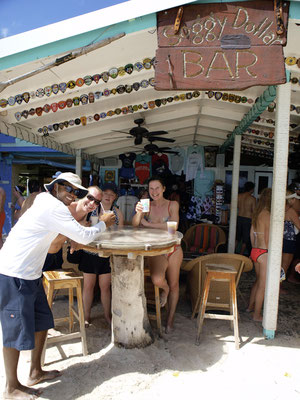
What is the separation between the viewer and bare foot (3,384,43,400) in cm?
222

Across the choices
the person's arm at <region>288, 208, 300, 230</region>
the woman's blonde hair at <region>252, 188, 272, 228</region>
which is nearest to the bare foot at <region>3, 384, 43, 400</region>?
the woman's blonde hair at <region>252, 188, 272, 228</region>

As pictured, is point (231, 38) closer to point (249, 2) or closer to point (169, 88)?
point (249, 2)

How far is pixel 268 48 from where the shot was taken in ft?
7.98

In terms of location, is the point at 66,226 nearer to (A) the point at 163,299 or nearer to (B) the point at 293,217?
(A) the point at 163,299

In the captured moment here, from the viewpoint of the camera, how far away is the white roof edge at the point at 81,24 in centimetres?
250

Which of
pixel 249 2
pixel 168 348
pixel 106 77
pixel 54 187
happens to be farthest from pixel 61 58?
pixel 168 348

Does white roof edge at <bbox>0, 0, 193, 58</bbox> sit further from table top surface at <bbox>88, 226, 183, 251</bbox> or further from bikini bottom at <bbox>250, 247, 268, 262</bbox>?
bikini bottom at <bbox>250, 247, 268, 262</bbox>

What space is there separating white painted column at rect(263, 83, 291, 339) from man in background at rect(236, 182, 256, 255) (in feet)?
12.1

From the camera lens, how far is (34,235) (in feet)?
7.23

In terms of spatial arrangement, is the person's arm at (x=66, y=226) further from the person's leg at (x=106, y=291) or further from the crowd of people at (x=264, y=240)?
the crowd of people at (x=264, y=240)

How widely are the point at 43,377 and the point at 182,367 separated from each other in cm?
118

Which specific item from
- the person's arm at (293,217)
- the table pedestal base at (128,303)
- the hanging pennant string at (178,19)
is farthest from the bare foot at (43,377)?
the person's arm at (293,217)

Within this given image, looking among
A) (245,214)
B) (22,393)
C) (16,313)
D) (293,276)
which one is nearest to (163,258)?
(16,313)

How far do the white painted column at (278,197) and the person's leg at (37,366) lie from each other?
87.8 inches
